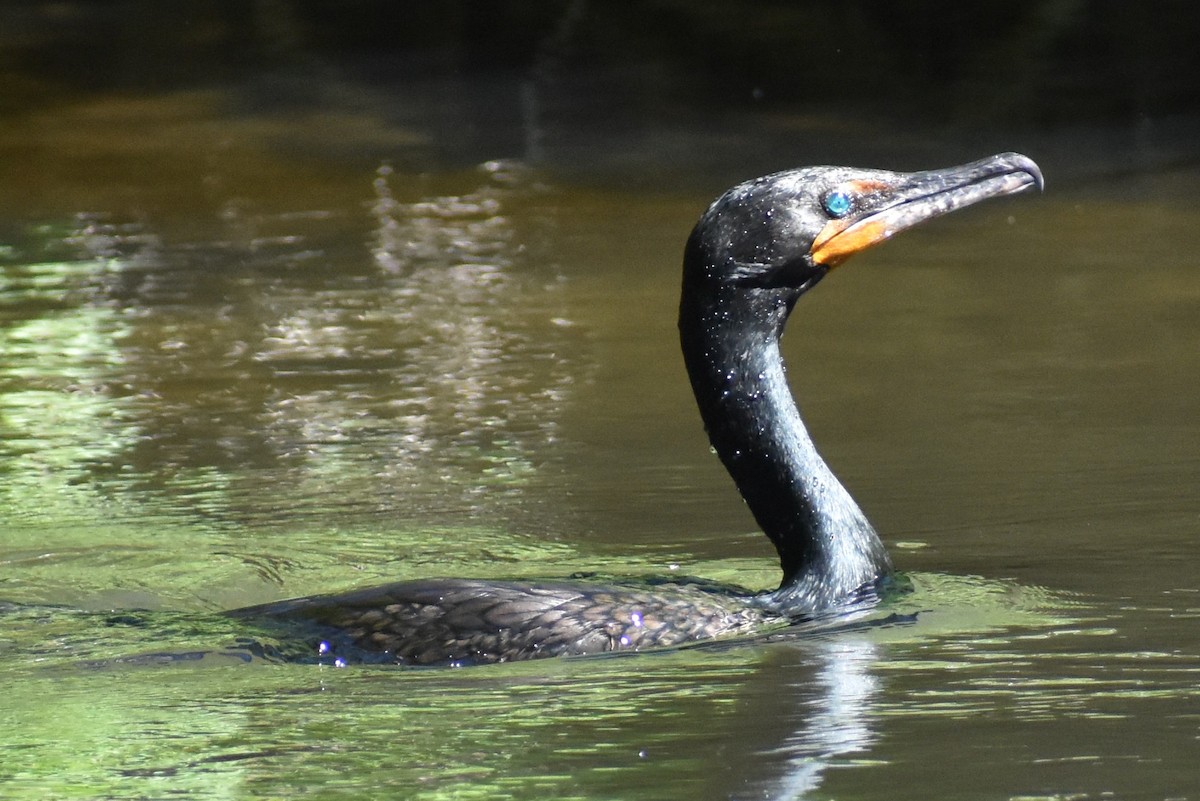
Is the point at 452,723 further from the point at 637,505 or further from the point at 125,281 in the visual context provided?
the point at 125,281

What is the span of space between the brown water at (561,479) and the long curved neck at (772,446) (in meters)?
0.25

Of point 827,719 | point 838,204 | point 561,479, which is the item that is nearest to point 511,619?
point 827,719

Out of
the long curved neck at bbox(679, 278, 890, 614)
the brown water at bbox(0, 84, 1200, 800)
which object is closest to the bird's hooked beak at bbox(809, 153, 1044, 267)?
the long curved neck at bbox(679, 278, 890, 614)

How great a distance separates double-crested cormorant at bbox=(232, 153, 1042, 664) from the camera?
5.31 m

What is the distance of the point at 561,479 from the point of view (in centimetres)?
744

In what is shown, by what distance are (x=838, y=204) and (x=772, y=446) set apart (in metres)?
0.67

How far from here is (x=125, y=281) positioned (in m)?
12.1

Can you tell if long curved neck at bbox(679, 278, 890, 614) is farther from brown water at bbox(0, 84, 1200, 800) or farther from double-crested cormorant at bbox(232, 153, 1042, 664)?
brown water at bbox(0, 84, 1200, 800)

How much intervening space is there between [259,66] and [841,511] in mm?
14924

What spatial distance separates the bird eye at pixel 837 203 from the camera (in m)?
5.65

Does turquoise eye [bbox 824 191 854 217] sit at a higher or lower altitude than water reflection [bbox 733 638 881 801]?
higher

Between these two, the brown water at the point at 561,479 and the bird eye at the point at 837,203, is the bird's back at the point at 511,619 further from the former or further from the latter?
the bird eye at the point at 837,203

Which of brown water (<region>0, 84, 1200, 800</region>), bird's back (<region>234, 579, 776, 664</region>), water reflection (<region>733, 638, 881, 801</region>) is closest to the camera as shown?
water reflection (<region>733, 638, 881, 801</region>)

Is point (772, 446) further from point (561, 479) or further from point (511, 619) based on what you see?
point (561, 479)
